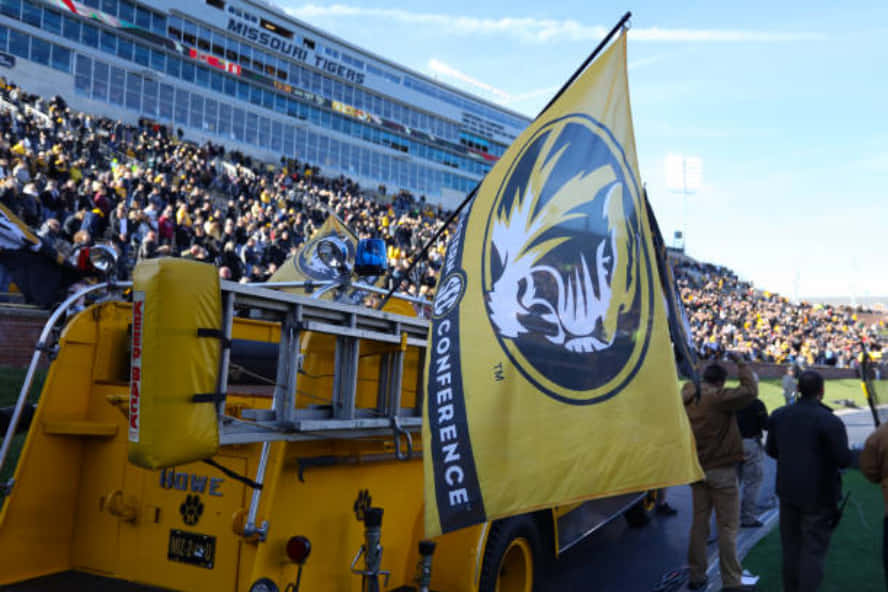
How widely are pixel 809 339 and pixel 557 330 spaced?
160 ft

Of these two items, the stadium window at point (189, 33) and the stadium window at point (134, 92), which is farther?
the stadium window at point (189, 33)

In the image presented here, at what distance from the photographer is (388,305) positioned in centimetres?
562

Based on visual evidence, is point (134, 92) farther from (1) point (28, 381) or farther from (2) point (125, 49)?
(1) point (28, 381)

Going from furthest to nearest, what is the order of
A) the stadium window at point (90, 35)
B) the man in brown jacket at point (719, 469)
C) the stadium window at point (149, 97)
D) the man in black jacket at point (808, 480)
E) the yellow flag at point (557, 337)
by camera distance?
the stadium window at point (149, 97), the stadium window at point (90, 35), the man in brown jacket at point (719, 469), the man in black jacket at point (808, 480), the yellow flag at point (557, 337)

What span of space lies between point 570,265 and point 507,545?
2137 millimetres

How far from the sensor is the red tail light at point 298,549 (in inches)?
135

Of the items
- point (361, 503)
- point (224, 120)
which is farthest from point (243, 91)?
point (361, 503)

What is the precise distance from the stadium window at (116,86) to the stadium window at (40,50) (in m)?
3.13

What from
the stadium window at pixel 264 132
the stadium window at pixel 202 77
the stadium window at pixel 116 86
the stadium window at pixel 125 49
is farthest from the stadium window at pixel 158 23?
the stadium window at pixel 264 132

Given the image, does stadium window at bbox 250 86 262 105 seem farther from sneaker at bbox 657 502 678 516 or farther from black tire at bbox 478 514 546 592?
black tire at bbox 478 514 546 592

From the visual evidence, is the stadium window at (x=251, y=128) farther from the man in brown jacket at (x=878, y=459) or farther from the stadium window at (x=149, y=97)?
the man in brown jacket at (x=878, y=459)

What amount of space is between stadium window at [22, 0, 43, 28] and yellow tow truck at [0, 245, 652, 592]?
120 feet

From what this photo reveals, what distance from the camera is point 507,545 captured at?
468 cm

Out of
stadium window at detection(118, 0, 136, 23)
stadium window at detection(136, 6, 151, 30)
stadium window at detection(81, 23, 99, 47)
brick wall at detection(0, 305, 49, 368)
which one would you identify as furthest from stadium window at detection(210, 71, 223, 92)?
brick wall at detection(0, 305, 49, 368)
